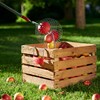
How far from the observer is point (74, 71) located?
547 cm

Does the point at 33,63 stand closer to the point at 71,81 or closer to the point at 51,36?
the point at 51,36

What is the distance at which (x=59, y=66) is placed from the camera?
Result: 17.2ft

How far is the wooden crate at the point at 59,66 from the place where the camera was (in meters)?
5.22

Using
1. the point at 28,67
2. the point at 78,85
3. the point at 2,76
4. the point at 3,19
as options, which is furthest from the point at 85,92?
the point at 3,19

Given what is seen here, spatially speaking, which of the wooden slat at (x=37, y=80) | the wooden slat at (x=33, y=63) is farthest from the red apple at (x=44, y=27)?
the wooden slat at (x=37, y=80)

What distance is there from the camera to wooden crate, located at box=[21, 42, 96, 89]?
522cm

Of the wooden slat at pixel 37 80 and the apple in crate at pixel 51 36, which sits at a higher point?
the apple in crate at pixel 51 36

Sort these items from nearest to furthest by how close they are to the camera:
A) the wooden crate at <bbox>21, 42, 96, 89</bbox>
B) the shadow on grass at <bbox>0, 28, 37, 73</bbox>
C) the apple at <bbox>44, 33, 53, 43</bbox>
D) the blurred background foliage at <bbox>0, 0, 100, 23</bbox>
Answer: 1. the wooden crate at <bbox>21, 42, 96, 89</bbox>
2. the apple at <bbox>44, 33, 53, 43</bbox>
3. the shadow on grass at <bbox>0, 28, 37, 73</bbox>
4. the blurred background foliage at <bbox>0, 0, 100, 23</bbox>

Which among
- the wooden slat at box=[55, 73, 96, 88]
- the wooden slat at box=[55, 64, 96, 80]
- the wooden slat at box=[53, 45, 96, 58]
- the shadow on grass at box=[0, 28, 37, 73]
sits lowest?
the shadow on grass at box=[0, 28, 37, 73]

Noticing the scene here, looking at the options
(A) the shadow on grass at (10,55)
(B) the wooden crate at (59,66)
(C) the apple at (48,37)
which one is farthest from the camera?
(A) the shadow on grass at (10,55)

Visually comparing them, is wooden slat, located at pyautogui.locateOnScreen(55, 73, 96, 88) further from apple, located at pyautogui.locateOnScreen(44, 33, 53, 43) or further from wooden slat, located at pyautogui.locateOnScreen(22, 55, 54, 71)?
apple, located at pyautogui.locateOnScreen(44, 33, 53, 43)

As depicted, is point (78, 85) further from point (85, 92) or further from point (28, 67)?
point (28, 67)

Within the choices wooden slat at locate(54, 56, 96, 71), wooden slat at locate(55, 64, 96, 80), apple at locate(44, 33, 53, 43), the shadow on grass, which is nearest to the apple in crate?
apple at locate(44, 33, 53, 43)

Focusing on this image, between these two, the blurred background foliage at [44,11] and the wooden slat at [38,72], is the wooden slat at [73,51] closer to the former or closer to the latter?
the wooden slat at [38,72]
